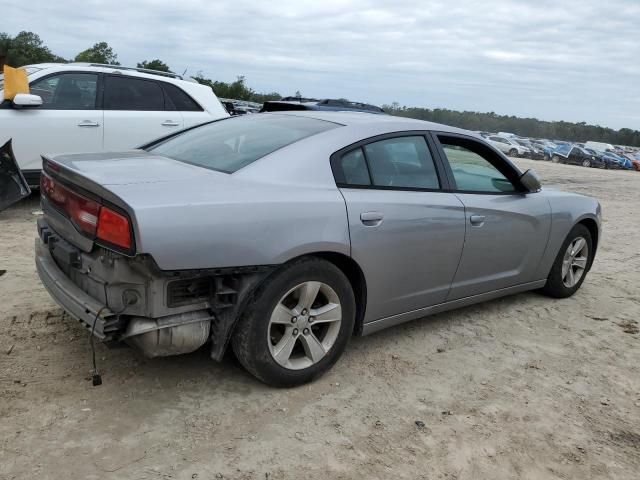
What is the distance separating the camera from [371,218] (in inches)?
129

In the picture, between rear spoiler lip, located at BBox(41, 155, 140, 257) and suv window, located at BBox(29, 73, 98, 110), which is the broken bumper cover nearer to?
rear spoiler lip, located at BBox(41, 155, 140, 257)

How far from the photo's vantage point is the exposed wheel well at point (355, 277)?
3207 mm

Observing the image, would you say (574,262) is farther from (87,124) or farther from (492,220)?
(87,124)

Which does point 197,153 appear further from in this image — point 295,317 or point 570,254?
point 570,254

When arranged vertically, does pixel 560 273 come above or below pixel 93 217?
below

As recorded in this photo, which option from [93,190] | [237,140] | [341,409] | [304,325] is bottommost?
[341,409]

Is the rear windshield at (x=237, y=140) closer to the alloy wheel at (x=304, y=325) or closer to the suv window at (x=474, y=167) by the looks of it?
the alloy wheel at (x=304, y=325)

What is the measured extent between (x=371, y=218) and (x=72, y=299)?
1.62 meters

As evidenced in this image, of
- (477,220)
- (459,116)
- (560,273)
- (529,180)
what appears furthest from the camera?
(459,116)

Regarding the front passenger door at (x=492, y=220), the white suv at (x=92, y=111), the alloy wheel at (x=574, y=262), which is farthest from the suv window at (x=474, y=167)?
the white suv at (x=92, y=111)

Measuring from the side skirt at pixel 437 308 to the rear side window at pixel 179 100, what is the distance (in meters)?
4.92

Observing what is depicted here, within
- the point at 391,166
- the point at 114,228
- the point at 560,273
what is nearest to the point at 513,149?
the point at 560,273

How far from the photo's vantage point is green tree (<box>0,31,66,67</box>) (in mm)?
44875

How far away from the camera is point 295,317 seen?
3.07 m
